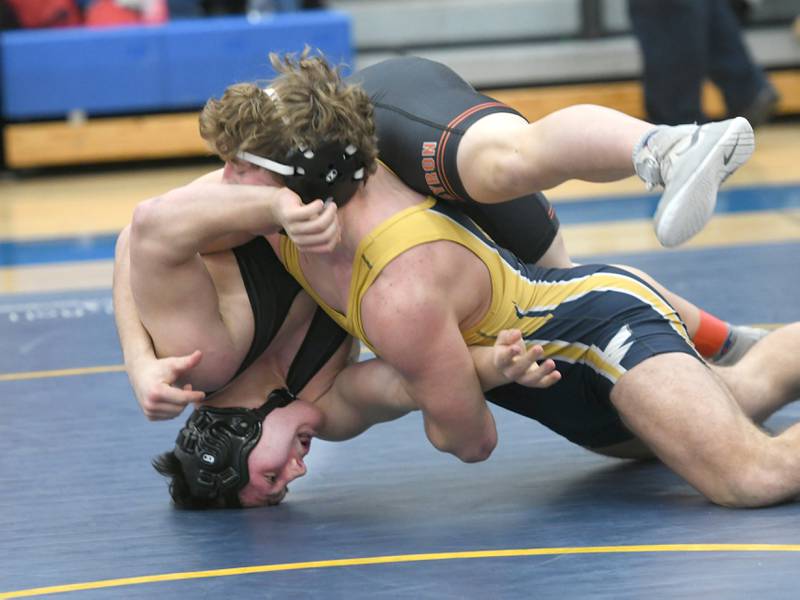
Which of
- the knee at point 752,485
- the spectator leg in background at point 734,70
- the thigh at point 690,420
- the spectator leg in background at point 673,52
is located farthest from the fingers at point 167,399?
the spectator leg in background at point 734,70

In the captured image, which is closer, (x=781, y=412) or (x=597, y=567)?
(x=597, y=567)

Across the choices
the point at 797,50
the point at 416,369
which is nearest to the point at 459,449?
the point at 416,369

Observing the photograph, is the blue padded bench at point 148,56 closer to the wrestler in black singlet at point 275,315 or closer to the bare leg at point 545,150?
the wrestler in black singlet at point 275,315

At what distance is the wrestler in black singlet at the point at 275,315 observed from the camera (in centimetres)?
294

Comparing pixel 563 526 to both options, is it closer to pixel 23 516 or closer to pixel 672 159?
pixel 672 159

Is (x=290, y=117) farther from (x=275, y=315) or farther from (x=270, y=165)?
(x=275, y=315)

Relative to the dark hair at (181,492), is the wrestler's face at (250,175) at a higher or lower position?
higher

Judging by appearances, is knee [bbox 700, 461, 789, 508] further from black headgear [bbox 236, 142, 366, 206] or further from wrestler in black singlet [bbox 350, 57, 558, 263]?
black headgear [bbox 236, 142, 366, 206]

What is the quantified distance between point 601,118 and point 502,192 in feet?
0.89

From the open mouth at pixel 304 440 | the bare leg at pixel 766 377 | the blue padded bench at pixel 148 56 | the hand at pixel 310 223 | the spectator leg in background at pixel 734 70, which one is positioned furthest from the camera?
the blue padded bench at pixel 148 56

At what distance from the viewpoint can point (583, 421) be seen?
2951 millimetres

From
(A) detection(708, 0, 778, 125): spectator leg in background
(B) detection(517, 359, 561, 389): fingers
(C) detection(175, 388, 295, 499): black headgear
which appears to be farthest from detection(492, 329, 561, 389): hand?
(A) detection(708, 0, 778, 125): spectator leg in background

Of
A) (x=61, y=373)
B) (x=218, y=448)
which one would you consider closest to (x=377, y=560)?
(x=218, y=448)

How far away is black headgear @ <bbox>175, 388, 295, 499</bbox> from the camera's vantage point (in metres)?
2.87
